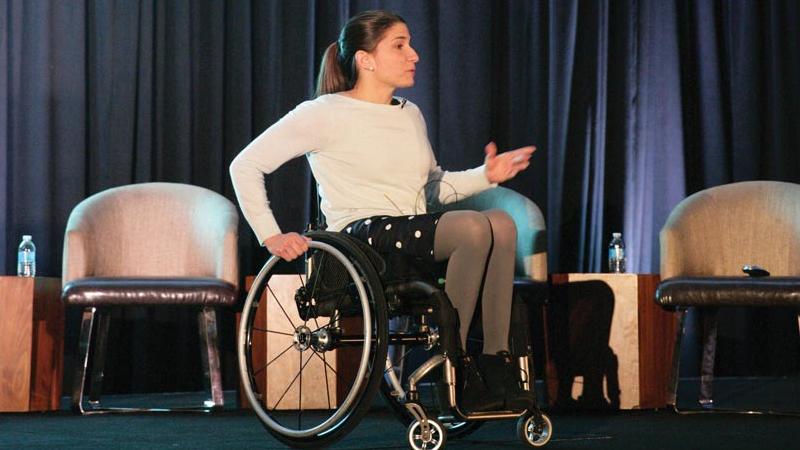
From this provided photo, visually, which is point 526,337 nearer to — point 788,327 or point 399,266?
point 399,266

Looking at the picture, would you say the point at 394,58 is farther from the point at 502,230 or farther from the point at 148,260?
the point at 148,260

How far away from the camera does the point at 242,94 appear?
4609mm

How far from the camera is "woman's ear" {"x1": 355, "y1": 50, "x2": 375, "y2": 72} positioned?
2904 millimetres

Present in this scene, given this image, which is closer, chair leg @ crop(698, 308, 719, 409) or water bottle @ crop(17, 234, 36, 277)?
chair leg @ crop(698, 308, 719, 409)

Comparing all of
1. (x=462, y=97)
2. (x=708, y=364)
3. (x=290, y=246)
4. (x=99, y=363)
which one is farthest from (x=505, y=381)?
(x=462, y=97)

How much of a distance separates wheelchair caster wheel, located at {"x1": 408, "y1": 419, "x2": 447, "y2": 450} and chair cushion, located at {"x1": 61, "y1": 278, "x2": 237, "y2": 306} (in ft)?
4.38

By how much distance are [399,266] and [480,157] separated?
2407 mm

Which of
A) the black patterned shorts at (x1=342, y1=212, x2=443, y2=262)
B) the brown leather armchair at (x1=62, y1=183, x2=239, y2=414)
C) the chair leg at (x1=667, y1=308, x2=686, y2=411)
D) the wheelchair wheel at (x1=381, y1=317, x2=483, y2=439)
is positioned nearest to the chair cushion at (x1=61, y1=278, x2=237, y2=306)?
the brown leather armchair at (x1=62, y1=183, x2=239, y2=414)

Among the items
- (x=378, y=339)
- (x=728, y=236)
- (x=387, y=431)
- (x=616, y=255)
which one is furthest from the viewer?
(x=616, y=255)

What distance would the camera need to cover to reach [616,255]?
4.76 m

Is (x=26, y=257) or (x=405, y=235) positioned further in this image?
(x=26, y=257)

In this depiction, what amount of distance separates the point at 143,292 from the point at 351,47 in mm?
1164

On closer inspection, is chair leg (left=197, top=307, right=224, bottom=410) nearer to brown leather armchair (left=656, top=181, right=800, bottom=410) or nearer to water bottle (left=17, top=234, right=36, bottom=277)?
water bottle (left=17, top=234, right=36, bottom=277)

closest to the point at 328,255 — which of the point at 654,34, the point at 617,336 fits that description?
the point at 617,336
